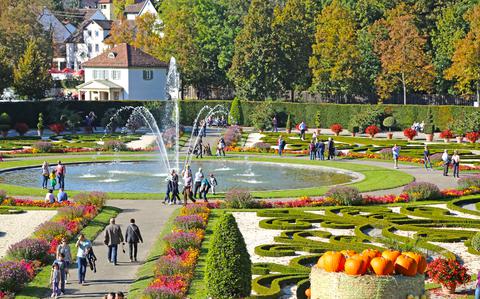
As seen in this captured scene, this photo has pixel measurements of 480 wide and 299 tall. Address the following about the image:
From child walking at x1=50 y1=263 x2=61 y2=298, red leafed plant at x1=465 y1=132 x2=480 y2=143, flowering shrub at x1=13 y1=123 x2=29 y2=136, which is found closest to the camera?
child walking at x1=50 y1=263 x2=61 y2=298

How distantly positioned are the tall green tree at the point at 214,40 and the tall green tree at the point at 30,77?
26324 millimetres

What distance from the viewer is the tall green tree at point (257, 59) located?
3802 inches

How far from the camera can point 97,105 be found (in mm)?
84125

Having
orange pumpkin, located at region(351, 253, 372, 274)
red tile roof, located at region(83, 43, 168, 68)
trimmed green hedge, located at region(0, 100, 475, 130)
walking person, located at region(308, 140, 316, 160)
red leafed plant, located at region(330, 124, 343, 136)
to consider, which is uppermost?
red tile roof, located at region(83, 43, 168, 68)

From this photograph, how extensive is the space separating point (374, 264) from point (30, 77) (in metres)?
68.3

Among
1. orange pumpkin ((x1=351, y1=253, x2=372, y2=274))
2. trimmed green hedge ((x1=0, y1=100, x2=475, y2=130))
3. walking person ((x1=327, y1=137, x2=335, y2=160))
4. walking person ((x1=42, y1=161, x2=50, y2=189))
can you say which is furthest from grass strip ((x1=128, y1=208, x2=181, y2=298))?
trimmed green hedge ((x1=0, y1=100, x2=475, y2=130))

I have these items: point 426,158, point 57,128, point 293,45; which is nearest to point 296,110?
point 293,45

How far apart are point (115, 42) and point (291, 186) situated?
7889 cm

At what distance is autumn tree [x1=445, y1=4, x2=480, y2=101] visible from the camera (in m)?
85.6

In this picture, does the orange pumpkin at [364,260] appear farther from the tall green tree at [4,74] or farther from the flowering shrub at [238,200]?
the tall green tree at [4,74]

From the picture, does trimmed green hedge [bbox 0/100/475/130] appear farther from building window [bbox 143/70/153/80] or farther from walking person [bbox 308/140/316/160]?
walking person [bbox 308/140/316/160]

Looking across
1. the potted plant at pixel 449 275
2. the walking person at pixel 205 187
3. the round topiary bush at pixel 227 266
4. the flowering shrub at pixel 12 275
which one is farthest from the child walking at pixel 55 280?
the walking person at pixel 205 187

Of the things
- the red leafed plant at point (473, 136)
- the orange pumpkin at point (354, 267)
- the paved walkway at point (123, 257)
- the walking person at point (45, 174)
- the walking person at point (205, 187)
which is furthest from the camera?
the red leafed plant at point (473, 136)

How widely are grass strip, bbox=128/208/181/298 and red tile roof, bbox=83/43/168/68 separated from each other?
67.7 m
